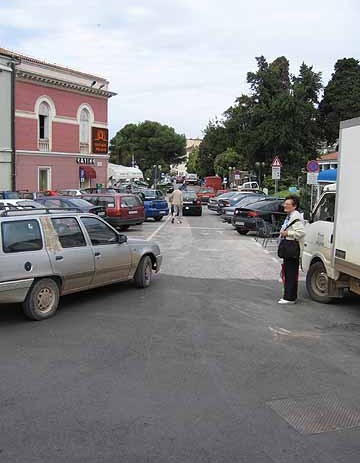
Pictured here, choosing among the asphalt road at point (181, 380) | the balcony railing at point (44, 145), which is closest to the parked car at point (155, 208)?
the balcony railing at point (44, 145)

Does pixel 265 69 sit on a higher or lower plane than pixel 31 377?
higher

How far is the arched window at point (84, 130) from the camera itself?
43250mm

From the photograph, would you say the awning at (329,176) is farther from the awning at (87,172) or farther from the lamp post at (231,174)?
the lamp post at (231,174)

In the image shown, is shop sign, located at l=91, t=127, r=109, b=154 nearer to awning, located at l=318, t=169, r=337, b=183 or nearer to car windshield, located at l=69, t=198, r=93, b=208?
car windshield, located at l=69, t=198, r=93, b=208

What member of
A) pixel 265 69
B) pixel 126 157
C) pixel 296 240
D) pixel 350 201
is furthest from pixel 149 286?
pixel 126 157

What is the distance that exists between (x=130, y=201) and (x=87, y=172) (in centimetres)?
1970

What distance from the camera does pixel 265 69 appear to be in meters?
50.3

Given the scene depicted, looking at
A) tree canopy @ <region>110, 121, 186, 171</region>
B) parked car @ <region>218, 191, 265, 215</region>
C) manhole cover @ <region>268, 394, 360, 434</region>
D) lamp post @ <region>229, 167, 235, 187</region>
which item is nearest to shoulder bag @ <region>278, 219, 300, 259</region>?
manhole cover @ <region>268, 394, 360, 434</region>

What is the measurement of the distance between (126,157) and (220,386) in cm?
9355

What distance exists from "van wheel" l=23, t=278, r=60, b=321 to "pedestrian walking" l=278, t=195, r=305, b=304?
3631 mm

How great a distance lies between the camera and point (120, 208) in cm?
2377

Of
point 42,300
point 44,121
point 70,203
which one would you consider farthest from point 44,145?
point 42,300

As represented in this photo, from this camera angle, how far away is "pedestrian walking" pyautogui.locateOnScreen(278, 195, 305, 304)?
9.19 meters

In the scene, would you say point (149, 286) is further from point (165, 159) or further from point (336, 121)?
point (165, 159)
